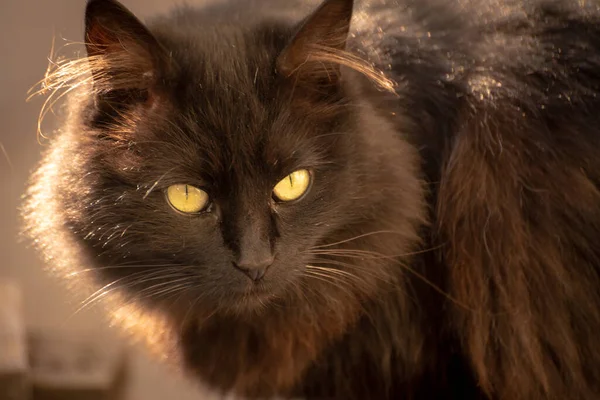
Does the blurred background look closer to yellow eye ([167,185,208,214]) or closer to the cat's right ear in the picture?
the cat's right ear

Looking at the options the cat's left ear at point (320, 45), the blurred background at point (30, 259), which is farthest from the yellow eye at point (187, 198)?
the blurred background at point (30, 259)

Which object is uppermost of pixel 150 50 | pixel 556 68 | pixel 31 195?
pixel 556 68

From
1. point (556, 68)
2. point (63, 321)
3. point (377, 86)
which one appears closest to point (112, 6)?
point (377, 86)

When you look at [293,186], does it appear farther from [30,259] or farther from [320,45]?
[30,259]

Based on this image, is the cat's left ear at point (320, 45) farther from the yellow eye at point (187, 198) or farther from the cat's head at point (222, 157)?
the yellow eye at point (187, 198)

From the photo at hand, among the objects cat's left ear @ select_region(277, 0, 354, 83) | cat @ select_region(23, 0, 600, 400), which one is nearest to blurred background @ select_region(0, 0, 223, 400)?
cat @ select_region(23, 0, 600, 400)

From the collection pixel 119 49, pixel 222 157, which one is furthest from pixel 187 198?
pixel 119 49

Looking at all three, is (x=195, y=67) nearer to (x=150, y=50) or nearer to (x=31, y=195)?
(x=150, y=50)

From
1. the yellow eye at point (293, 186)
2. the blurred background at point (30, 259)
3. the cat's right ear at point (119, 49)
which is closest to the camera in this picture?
the cat's right ear at point (119, 49)
